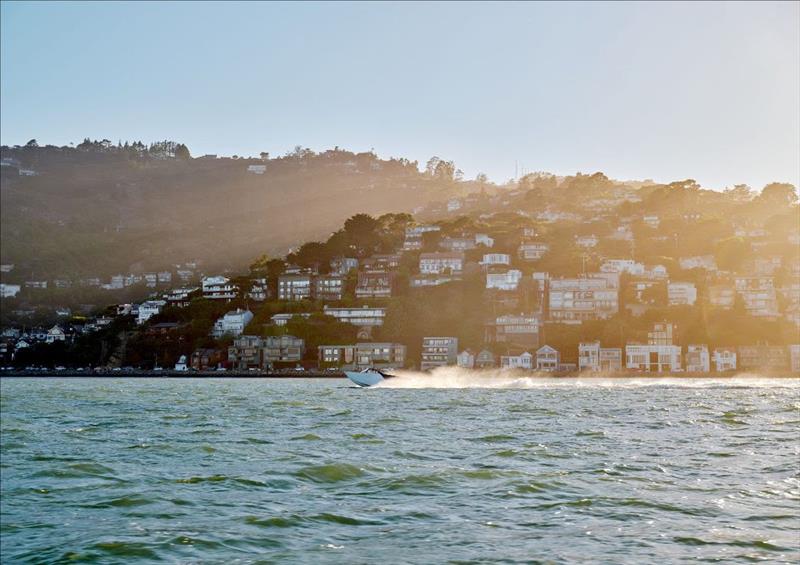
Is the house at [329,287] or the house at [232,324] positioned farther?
the house at [329,287]

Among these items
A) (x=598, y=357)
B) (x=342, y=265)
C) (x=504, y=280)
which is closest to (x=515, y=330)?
(x=598, y=357)

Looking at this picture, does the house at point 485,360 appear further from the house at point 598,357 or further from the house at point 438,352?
the house at point 598,357

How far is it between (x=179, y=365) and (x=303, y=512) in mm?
86564

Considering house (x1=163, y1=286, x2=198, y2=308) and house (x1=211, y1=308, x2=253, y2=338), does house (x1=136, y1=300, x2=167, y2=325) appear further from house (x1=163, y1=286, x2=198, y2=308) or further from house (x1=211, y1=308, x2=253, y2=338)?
house (x1=211, y1=308, x2=253, y2=338)

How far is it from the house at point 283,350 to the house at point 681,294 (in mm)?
36575

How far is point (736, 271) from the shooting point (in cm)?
10281

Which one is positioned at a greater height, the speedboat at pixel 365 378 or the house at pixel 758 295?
the house at pixel 758 295

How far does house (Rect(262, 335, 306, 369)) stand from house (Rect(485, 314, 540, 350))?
18.3 m

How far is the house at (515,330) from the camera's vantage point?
3406 inches

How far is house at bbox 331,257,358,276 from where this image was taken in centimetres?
11250

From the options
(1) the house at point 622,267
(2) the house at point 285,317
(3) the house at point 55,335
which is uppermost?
(1) the house at point 622,267

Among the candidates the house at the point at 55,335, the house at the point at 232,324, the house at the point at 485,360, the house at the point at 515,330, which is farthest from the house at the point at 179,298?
the house at the point at 485,360

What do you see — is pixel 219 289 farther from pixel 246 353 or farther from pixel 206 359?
pixel 246 353

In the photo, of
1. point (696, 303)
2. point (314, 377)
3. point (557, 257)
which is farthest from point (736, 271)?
point (314, 377)
